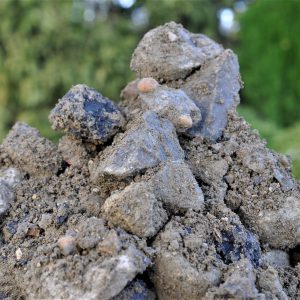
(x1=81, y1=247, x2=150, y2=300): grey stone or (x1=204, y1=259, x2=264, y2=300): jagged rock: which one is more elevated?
(x1=81, y1=247, x2=150, y2=300): grey stone

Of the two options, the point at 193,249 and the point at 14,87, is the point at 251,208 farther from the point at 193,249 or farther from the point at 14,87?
the point at 14,87

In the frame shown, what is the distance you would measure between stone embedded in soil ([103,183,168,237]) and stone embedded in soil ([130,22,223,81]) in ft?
1.89

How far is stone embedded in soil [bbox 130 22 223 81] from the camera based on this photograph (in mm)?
1924

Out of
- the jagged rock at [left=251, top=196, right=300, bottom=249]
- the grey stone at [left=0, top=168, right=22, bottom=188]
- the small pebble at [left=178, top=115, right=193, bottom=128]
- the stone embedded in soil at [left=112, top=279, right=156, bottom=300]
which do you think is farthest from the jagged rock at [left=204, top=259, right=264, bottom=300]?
the grey stone at [left=0, top=168, right=22, bottom=188]

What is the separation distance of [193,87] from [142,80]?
171mm

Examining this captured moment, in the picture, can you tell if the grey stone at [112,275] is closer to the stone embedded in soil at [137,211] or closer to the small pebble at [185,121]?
Result: the stone embedded in soil at [137,211]

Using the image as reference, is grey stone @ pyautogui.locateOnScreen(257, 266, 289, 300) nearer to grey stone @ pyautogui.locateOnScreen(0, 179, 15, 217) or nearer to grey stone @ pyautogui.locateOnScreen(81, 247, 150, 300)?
grey stone @ pyautogui.locateOnScreen(81, 247, 150, 300)

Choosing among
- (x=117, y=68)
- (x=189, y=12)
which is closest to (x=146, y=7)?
(x=189, y=12)

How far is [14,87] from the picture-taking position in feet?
26.2

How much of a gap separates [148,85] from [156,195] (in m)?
0.46

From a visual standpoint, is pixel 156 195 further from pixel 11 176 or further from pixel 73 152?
pixel 11 176

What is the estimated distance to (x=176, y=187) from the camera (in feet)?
4.97

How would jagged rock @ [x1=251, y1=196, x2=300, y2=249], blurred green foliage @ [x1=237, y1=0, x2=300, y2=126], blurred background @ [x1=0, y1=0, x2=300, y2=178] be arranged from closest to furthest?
jagged rock @ [x1=251, y1=196, x2=300, y2=249]
blurred green foliage @ [x1=237, y1=0, x2=300, y2=126]
blurred background @ [x1=0, y1=0, x2=300, y2=178]

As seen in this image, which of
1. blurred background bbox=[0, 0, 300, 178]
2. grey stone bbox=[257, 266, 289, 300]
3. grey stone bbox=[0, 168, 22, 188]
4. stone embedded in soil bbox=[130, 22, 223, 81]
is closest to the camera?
grey stone bbox=[257, 266, 289, 300]
